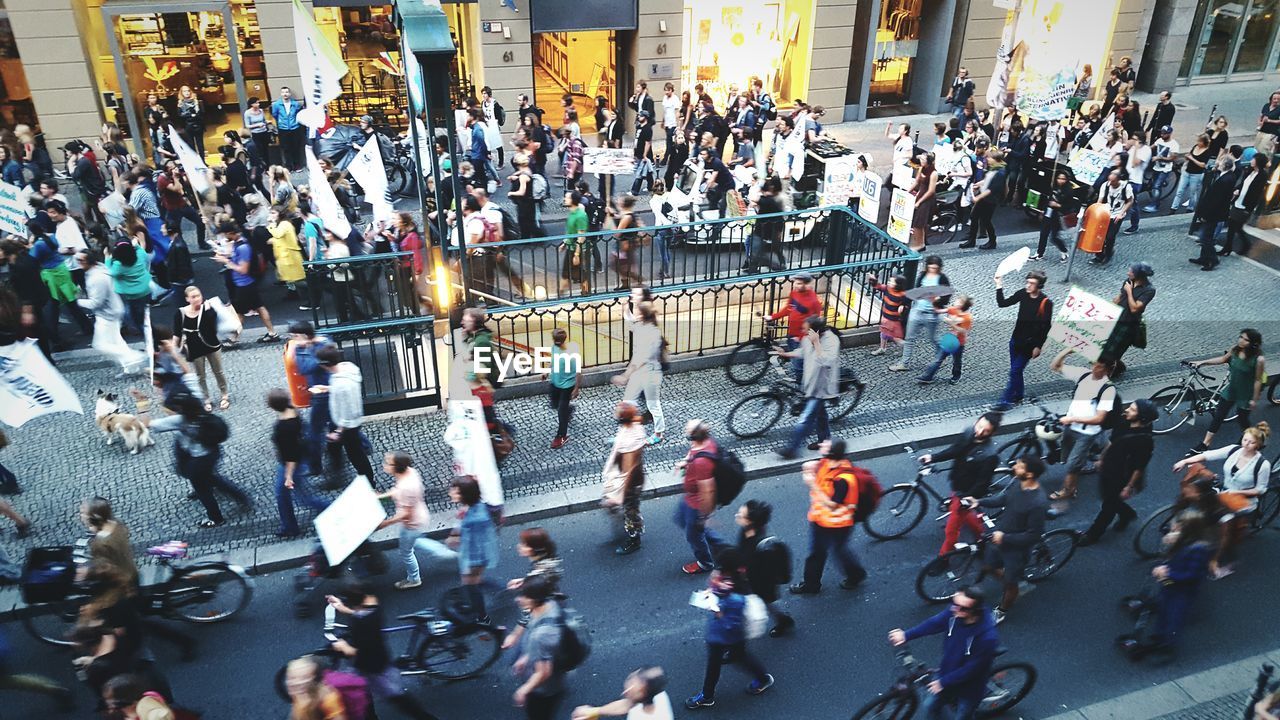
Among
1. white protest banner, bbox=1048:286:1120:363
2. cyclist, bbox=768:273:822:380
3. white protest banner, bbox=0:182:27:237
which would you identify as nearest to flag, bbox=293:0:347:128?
white protest banner, bbox=0:182:27:237

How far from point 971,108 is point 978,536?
14446 mm

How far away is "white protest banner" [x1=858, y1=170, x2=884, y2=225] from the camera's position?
14906 mm

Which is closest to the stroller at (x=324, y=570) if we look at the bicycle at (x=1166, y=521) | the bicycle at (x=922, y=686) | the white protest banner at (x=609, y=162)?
the bicycle at (x=922, y=686)

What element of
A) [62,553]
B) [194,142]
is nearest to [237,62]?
[194,142]

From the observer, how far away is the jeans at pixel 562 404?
9.87 m

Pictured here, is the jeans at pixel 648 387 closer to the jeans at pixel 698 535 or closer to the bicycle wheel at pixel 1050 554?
the jeans at pixel 698 535

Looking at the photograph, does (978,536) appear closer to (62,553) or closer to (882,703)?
(882,703)

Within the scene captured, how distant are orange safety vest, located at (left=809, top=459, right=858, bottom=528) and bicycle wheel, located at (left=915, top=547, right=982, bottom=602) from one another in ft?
3.33

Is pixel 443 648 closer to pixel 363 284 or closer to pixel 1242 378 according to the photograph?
pixel 363 284

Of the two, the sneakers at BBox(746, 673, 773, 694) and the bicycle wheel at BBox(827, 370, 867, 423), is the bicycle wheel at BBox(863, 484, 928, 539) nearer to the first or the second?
the bicycle wheel at BBox(827, 370, 867, 423)

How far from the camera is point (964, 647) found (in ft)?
20.0

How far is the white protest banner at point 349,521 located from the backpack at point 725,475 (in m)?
2.69

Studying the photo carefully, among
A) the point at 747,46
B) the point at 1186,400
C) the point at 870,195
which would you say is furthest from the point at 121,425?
the point at 747,46

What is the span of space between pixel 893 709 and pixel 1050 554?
2539 millimetres
